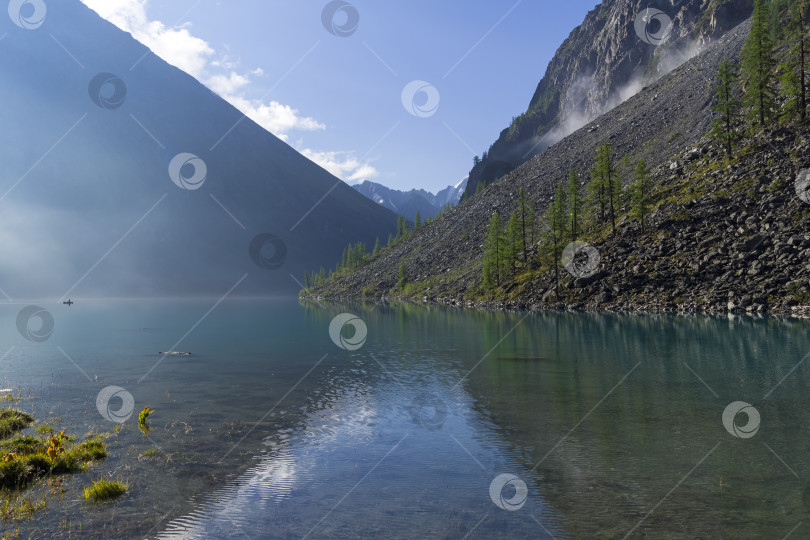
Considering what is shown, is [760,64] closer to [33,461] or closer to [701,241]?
[701,241]

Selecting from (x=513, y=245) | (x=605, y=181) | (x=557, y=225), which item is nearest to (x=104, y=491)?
(x=557, y=225)

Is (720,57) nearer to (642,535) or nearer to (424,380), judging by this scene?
(424,380)

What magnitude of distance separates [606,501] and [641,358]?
2882cm

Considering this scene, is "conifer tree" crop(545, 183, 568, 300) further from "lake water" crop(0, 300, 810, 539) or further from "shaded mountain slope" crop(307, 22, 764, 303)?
"lake water" crop(0, 300, 810, 539)

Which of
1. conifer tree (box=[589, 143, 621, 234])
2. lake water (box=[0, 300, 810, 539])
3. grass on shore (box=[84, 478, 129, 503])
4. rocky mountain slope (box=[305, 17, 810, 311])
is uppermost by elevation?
conifer tree (box=[589, 143, 621, 234])

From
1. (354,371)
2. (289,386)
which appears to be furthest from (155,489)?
(354,371)

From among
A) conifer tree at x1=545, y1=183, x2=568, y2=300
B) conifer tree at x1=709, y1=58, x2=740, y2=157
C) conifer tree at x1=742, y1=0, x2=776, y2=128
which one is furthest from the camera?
conifer tree at x1=545, y1=183, x2=568, y2=300

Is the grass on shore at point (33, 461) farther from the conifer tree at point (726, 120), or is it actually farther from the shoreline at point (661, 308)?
the conifer tree at point (726, 120)

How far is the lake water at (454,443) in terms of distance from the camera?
44.5 feet

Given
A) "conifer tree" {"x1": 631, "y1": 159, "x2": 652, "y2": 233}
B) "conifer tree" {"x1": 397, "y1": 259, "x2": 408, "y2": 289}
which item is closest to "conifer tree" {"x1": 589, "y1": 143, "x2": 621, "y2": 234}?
"conifer tree" {"x1": 631, "y1": 159, "x2": 652, "y2": 233}

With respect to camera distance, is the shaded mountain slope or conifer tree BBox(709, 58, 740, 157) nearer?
conifer tree BBox(709, 58, 740, 157)

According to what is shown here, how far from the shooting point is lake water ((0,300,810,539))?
13.6 m

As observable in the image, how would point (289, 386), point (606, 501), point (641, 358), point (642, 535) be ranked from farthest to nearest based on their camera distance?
point (641, 358) → point (289, 386) → point (606, 501) → point (642, 535)

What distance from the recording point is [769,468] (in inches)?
651
